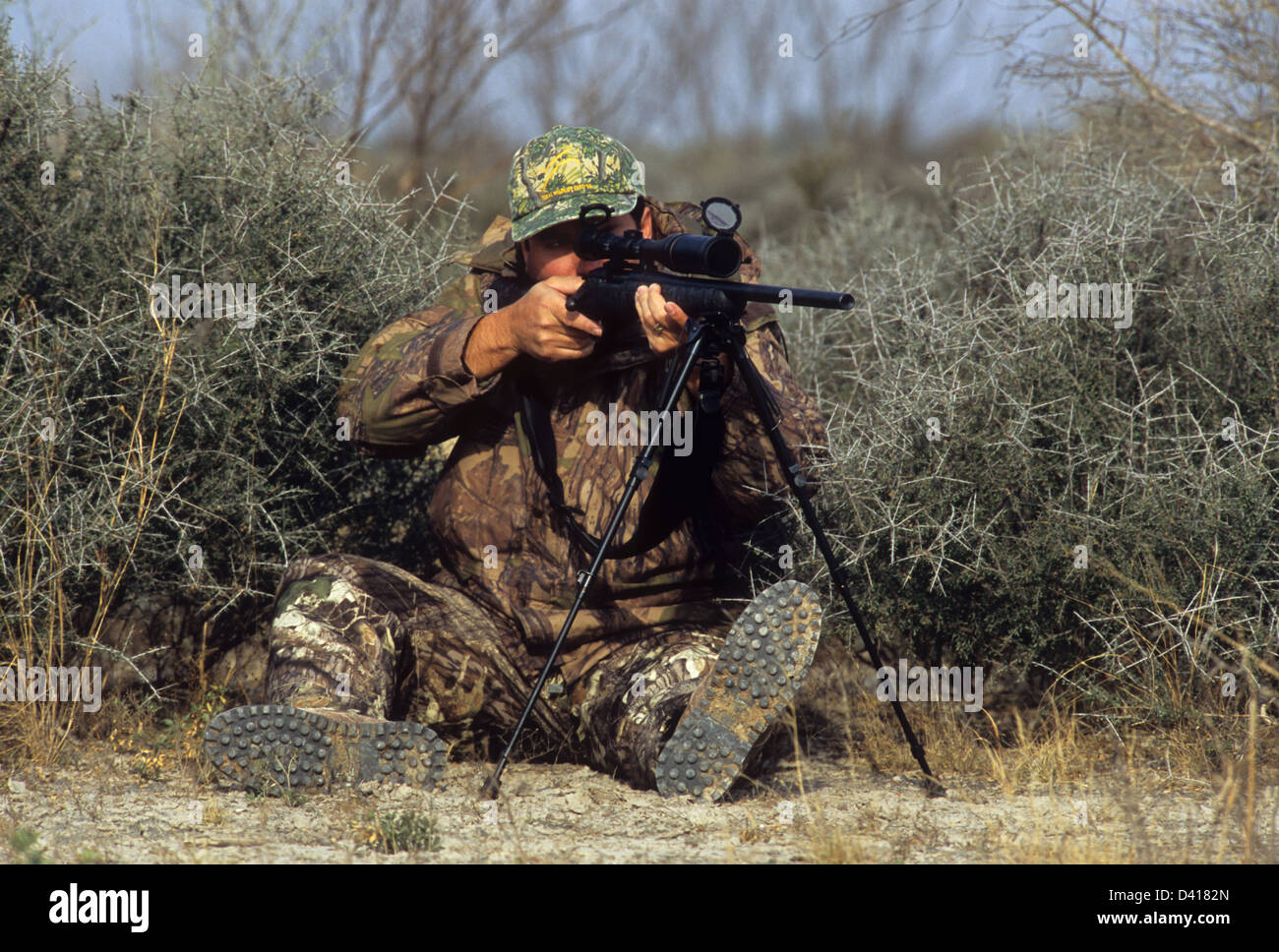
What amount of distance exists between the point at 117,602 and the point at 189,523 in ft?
1.45

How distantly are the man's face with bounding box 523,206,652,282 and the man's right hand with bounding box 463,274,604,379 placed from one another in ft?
0.44

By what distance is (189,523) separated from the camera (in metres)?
4.55

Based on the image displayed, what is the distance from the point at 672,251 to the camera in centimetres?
327

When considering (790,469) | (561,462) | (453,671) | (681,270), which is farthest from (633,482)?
(453,671)

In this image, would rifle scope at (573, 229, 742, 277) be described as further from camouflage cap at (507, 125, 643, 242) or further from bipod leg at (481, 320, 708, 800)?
camouflage cap at (507, 125, 643, 242)

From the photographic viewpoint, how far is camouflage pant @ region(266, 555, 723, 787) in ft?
12.1

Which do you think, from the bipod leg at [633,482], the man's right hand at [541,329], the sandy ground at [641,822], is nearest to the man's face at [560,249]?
the man's right hand at [541,329]

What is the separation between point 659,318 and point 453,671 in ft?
4.45

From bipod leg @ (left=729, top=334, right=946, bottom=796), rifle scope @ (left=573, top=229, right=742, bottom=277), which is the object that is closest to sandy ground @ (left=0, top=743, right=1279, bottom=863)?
bipod leg @ (left=729, top=334, right=946, bottom=796)

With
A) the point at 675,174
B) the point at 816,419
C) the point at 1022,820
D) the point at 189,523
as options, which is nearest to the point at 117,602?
the point at 189,523

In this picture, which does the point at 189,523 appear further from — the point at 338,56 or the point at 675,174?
the point at 675,174

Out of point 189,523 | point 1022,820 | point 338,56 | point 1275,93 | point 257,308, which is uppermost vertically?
point 338,56

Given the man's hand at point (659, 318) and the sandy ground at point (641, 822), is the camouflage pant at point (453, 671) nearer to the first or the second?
the sandy ground at point (641, 822)

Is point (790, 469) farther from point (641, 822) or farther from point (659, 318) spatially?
point (641, 822)
